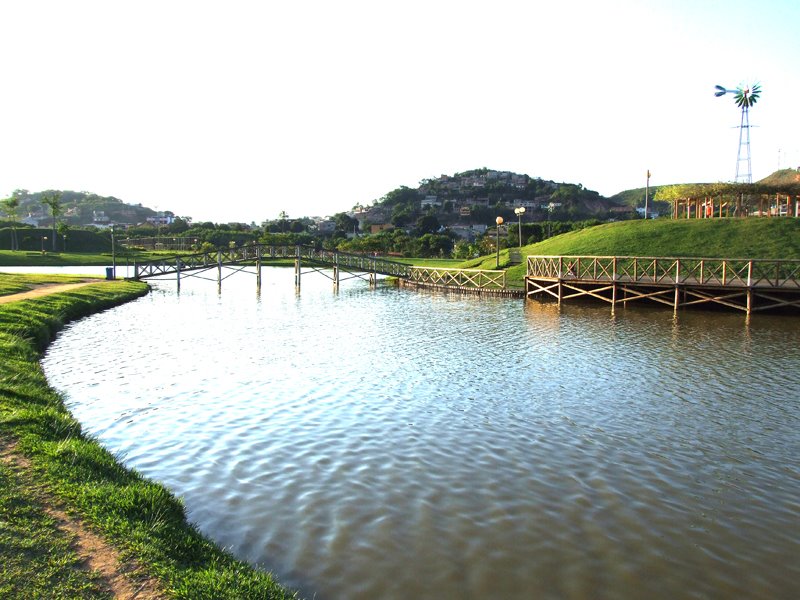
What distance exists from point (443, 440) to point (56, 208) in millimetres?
99256

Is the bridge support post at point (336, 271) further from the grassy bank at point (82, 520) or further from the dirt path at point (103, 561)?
the dirt path at point (103, 561)

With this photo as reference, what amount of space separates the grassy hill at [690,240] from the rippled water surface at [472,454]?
21493mm

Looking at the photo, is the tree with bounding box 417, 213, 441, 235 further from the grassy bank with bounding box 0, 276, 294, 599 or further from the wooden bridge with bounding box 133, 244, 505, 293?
the grassy bank with bounding box 0, 276, 294, 599

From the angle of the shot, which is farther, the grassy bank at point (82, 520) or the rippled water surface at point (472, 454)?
the rippled water surface at point (472, 454)

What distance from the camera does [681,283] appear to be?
36.1 m

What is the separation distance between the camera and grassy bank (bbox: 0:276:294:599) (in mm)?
6507

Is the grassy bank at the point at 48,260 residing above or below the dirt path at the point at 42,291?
above

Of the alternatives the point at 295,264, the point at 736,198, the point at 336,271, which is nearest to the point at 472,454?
the point at 336,271

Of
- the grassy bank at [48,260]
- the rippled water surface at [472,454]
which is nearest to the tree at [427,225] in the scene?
the grassy bank at [48,260]

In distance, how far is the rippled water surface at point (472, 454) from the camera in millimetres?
8242

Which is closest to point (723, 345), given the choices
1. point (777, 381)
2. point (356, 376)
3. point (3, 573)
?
point (777, 381)

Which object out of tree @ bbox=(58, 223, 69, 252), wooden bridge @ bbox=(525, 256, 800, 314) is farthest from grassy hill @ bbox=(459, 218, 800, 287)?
tree @ bbox=(58, 223, 69, 252)


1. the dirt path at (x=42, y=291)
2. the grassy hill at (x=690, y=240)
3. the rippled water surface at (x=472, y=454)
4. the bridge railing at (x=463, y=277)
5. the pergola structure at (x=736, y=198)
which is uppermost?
the pergola structure at (x=736, y=198)

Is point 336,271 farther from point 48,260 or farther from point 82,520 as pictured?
point 82,520
